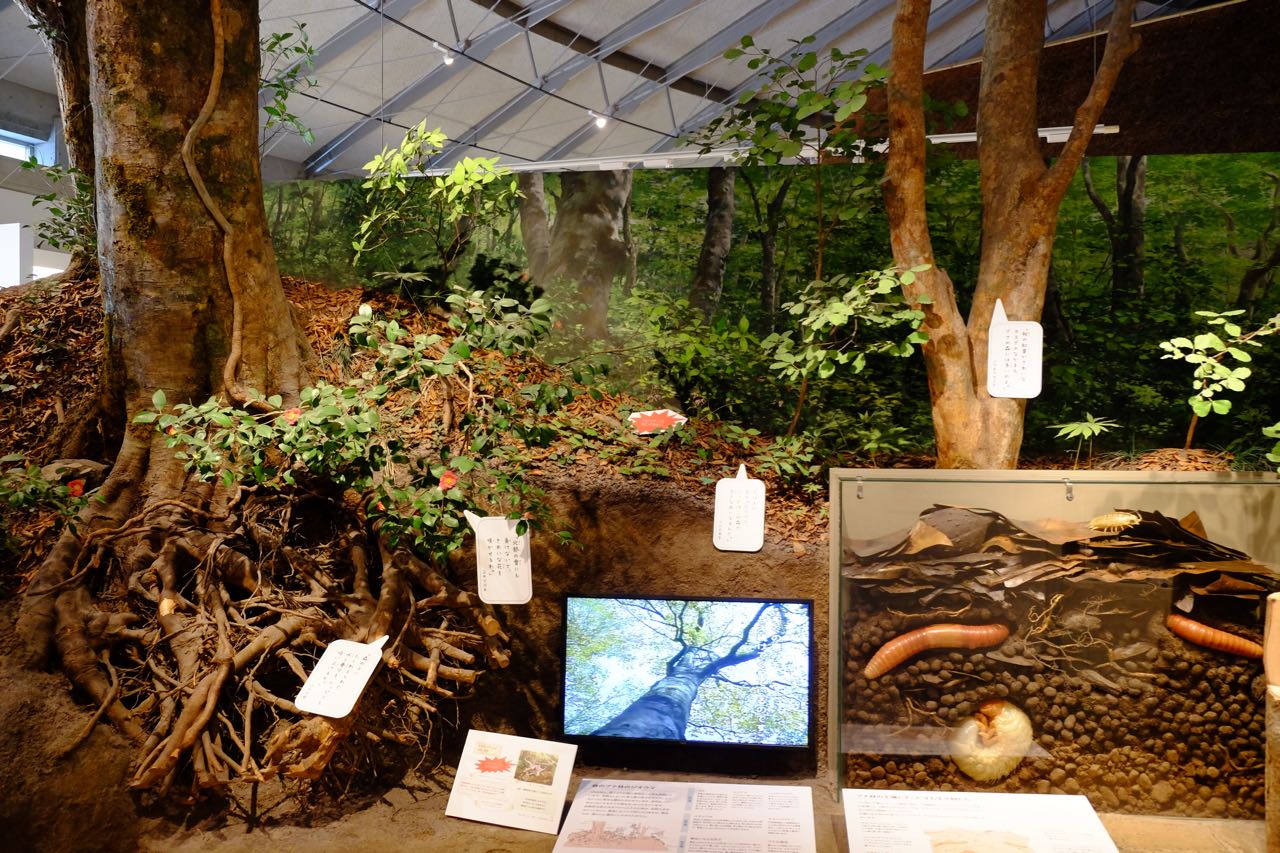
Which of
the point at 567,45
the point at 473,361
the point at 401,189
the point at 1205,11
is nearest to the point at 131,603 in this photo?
the point at 473,361

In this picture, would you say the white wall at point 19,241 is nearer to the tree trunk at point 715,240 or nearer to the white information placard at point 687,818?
the tree trunk at point 715,240

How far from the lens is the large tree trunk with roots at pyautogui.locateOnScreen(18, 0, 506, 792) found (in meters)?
2.57

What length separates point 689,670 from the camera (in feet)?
9.03

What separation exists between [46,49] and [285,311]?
1696mm

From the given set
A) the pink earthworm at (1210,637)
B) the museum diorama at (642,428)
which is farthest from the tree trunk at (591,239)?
the pink earthworm at (1210,637)

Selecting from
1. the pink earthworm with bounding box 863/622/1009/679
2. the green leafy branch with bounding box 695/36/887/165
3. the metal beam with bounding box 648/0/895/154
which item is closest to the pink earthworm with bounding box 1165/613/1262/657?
the pink earthworm with bounding box 863/622/1009/679

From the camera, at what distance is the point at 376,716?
2.64 m

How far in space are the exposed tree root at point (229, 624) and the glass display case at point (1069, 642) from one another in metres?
1.36

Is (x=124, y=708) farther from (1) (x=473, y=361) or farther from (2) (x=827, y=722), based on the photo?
(2) (x=827, y=722)

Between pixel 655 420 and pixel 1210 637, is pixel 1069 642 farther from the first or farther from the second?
pixel 655 420

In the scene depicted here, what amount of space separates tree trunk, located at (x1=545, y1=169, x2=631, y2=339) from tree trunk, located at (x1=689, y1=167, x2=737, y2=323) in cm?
35

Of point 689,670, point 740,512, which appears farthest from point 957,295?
point 689,670

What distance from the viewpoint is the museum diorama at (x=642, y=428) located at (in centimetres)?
253

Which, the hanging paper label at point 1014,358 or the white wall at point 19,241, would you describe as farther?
the white wall at point 19,241
